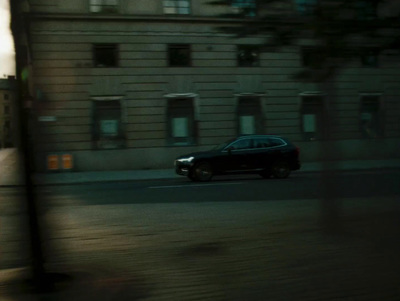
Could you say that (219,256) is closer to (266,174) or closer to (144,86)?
(266,174)

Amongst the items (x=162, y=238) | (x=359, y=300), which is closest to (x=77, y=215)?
(x=162, y=238)

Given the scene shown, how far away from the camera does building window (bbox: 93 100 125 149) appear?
24.6 meters

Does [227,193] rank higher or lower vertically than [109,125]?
lower

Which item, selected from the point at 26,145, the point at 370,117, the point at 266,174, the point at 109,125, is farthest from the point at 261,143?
the point at 26,145

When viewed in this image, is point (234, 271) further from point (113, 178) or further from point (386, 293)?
point (113, 178)

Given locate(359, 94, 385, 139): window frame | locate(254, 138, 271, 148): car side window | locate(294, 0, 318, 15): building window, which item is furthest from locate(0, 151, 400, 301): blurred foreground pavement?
locate(359, 94, 385, 139): window frame

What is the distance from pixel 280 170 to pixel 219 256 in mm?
13270

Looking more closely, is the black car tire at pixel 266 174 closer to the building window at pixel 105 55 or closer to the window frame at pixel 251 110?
the window frame at pixel 251 110

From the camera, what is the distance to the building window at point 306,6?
5933 millimetres

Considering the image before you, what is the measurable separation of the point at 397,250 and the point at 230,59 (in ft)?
66.1

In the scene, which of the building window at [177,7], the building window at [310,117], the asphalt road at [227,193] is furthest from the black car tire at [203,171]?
the building window at [310,117]

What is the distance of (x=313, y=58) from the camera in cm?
618

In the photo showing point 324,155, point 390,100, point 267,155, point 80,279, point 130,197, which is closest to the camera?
point 80,279

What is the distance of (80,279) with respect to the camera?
5562 mm
